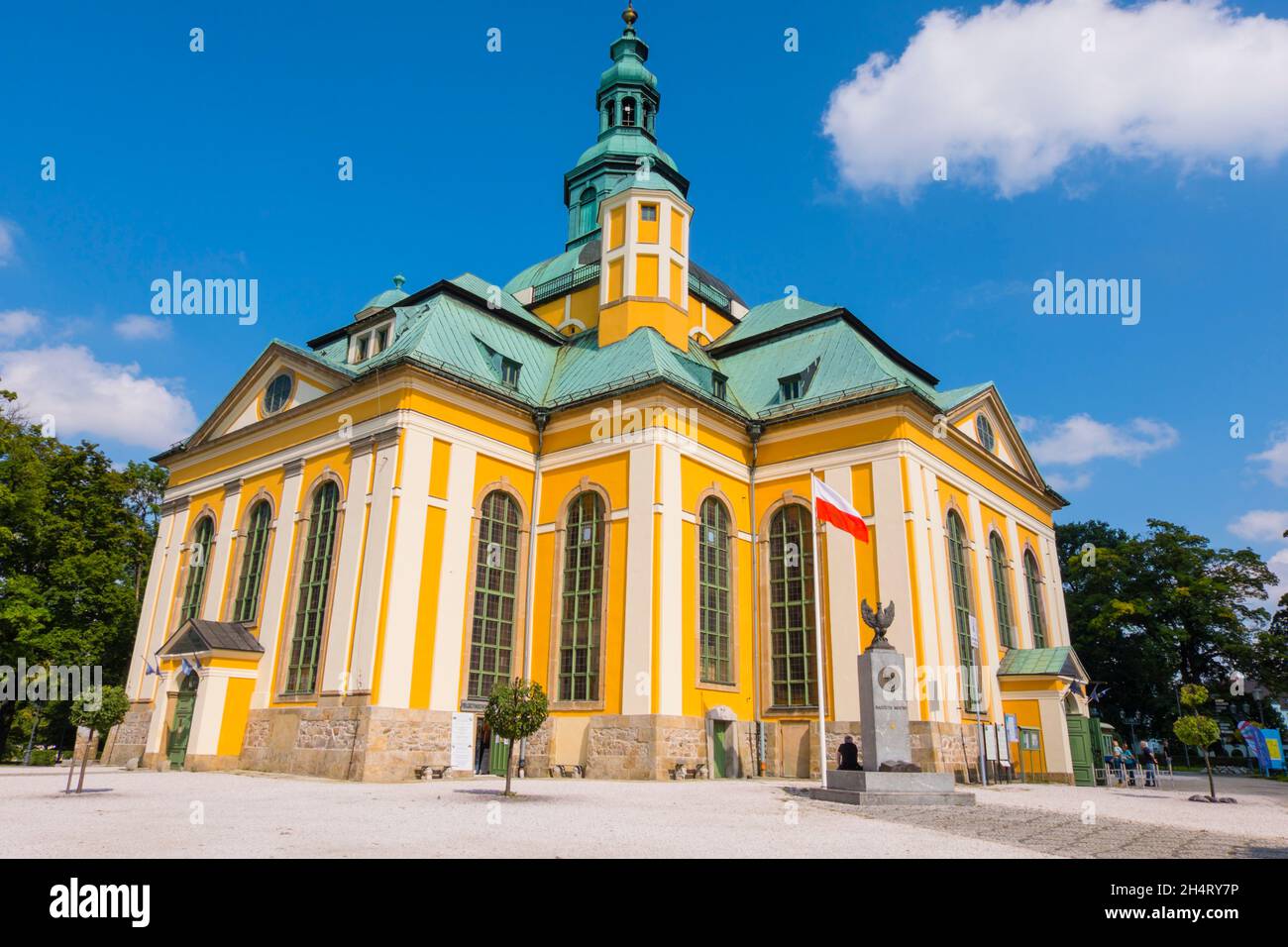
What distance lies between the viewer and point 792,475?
29.2 meters

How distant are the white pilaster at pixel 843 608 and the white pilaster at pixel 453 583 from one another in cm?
1129

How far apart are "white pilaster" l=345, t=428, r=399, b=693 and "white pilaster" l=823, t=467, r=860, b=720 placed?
1346 centimetres

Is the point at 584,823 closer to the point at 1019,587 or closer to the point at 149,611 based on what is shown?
the point at 1019,587

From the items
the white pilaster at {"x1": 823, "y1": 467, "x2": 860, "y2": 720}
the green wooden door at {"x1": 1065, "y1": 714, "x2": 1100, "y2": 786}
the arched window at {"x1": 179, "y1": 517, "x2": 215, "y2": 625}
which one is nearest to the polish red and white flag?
the white pilaster at {"x1": 823, "y1": 467, "x2": 860, "y2": 720}

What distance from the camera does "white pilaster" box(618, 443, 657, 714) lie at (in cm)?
2438

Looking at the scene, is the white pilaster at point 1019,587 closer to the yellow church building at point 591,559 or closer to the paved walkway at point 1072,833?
the yellow church building at point 591,559

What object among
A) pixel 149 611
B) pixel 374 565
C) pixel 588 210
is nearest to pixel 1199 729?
pixel 374 565

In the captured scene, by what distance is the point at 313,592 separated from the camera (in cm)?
2670

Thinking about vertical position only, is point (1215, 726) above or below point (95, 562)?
below

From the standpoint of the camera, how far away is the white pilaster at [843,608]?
25.4 metres

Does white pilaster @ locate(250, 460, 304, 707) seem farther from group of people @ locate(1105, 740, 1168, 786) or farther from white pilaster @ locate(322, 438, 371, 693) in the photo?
group of people @ locate(1105, 740, 1168, 786)
